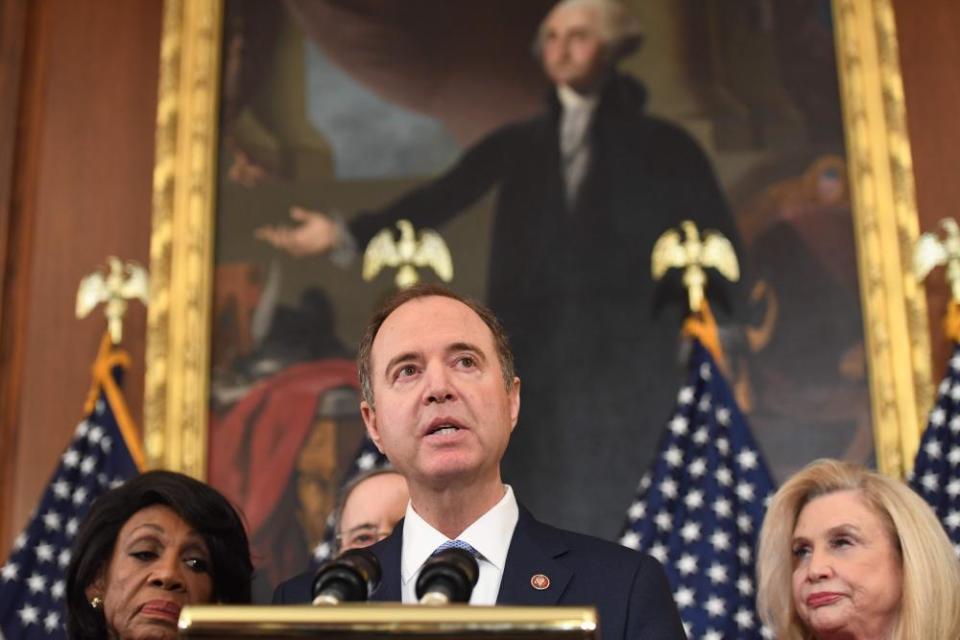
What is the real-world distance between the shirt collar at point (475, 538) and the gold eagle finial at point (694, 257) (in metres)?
3.40

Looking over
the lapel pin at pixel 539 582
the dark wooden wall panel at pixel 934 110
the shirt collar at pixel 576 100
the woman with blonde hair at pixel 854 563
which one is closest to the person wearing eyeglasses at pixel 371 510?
the woman with blonde hair at pixel 854 563

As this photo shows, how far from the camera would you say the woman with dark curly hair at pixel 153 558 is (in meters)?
3.36

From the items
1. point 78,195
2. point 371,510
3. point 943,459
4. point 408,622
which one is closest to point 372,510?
point 371,510

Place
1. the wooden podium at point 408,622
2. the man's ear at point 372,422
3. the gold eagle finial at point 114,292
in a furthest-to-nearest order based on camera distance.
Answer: the gold eagle finial at point 114,292 → the man's ear at point 372,422 → the wooden podium at point 408,622

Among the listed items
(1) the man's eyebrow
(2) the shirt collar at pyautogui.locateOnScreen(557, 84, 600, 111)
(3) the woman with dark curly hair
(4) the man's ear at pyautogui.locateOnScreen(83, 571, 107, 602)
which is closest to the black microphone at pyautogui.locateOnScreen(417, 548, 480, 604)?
(1) the man's eyebrow

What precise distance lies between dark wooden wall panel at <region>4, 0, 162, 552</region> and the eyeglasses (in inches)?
92.5

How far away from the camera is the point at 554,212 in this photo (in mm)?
6227

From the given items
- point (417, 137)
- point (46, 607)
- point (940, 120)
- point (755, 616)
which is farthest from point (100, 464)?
point (940, 120)

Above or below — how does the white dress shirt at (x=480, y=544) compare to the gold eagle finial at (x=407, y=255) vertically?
below

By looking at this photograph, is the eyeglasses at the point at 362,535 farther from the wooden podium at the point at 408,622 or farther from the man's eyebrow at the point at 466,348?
the wooden podium at the point at 408,622

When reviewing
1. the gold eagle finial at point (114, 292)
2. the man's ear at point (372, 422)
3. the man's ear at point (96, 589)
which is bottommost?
the man's ear at point (96, 589)

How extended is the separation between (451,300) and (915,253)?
3.69 metres

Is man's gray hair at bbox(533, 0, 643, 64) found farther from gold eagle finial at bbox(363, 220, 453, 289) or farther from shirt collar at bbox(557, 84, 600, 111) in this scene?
gold eagle finial at bbox(363, 220, 453, 289)

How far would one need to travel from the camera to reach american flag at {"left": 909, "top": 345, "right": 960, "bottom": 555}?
17.4ft
